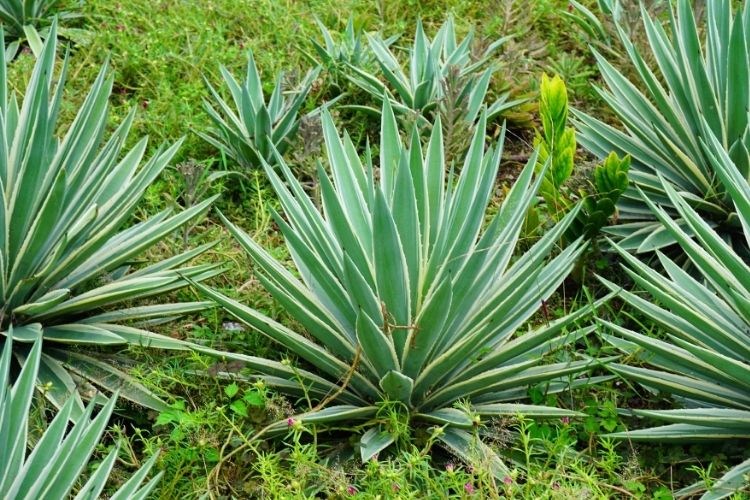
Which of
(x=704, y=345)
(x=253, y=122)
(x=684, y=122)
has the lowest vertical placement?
(x=704, y=345)

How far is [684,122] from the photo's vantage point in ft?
12.0

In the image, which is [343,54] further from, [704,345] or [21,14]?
[704,345]

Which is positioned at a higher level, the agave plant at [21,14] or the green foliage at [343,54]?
the agave plant at [21,14]

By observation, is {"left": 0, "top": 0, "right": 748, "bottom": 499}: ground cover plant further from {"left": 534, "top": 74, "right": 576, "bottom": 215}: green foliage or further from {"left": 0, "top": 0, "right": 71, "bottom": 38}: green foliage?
{"left": 0, "top": 0, "right": 71, "bottom": 38}: green foliage

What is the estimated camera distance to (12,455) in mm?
2275

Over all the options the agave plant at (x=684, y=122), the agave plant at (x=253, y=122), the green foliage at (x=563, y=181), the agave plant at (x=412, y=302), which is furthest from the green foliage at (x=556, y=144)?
the agave plant at (x=253, y=122)

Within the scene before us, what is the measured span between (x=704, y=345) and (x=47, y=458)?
1.85 m

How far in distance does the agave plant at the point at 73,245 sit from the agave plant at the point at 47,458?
0.39 meters

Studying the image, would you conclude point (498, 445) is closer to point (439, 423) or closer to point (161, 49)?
point (439, 423)

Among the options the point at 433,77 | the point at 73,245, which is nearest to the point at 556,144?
the point at 433,77

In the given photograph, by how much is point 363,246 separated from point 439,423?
0.57m

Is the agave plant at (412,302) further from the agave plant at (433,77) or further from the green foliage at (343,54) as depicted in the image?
the green foliage at (343,54)

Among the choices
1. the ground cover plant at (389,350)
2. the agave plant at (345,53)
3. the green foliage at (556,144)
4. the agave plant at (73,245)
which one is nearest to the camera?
the ground cover plant at (389,350)

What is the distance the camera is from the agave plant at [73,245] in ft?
9.53
